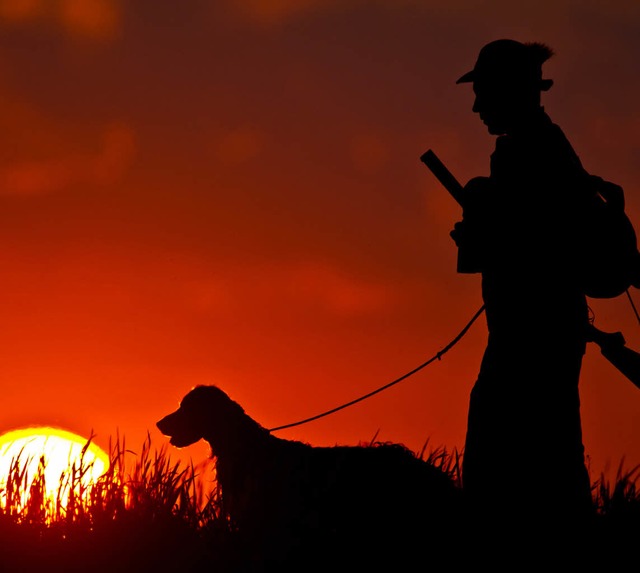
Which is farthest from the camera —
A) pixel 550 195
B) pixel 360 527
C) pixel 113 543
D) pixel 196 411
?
pixel 196 411

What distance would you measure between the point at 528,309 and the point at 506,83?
50.1 inches

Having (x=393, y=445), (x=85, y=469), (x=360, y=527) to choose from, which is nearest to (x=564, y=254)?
(x=360, y=527)

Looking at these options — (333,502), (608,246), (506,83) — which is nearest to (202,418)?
(333,502)

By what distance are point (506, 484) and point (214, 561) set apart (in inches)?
66.4

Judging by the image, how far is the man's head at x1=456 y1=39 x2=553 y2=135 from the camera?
5.72 metres

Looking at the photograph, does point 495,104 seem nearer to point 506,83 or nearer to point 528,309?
point 506,83

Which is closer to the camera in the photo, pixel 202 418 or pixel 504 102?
pixel 504 102

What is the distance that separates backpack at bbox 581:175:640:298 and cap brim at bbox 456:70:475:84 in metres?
0.91

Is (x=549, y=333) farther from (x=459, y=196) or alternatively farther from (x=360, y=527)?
(x=360, y=527)

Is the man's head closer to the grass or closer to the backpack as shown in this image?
the backpack

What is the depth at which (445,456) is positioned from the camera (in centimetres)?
805

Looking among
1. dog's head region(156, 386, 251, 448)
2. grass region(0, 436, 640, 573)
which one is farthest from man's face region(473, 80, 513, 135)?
dog's head region(156, 386, 251, 448)

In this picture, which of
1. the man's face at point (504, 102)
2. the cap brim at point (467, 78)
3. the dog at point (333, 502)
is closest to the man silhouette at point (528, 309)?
the man's face at point (504, 102)

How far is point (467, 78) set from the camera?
593 centimetres
